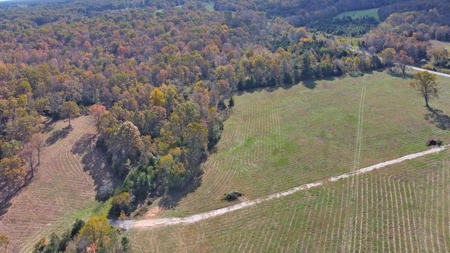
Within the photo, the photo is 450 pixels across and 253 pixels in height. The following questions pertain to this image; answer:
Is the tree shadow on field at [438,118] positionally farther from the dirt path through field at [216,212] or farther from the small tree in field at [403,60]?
the small tree in field at [403,60]

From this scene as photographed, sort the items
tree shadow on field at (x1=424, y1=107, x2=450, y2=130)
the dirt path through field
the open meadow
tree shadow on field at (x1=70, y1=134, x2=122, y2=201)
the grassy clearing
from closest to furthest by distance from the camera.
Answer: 1. the open meadow
2. the dirt path through field
3. tree shadow on field at (x1=70, y1=134, x2=122, y2=201)
4. tree shadow on field at (x1=424, y1=107, x2=450, y2=130)
5. the grassy clearing

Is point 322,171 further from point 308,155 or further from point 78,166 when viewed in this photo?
point 78,166

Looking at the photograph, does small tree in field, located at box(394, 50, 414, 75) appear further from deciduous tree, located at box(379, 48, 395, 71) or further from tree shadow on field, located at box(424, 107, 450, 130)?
tree shadow on field, located at box(424, 107, 450, 130)

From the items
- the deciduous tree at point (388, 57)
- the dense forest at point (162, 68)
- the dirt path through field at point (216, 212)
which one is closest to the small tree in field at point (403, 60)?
the dense forest at point (162, 68)

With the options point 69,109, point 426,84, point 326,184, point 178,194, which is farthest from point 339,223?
point 69,109

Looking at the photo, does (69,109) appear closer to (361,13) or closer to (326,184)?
(326,184)

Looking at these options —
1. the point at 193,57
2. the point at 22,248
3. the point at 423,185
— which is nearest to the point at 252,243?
the point at 423,185

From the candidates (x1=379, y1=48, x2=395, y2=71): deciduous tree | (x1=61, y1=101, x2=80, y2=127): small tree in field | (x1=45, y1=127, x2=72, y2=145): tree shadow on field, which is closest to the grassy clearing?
(x1=379, y1=48, x2=395, y2=71): deciduous tree

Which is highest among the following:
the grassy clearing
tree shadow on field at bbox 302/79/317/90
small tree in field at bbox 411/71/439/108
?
the grassy clearing
